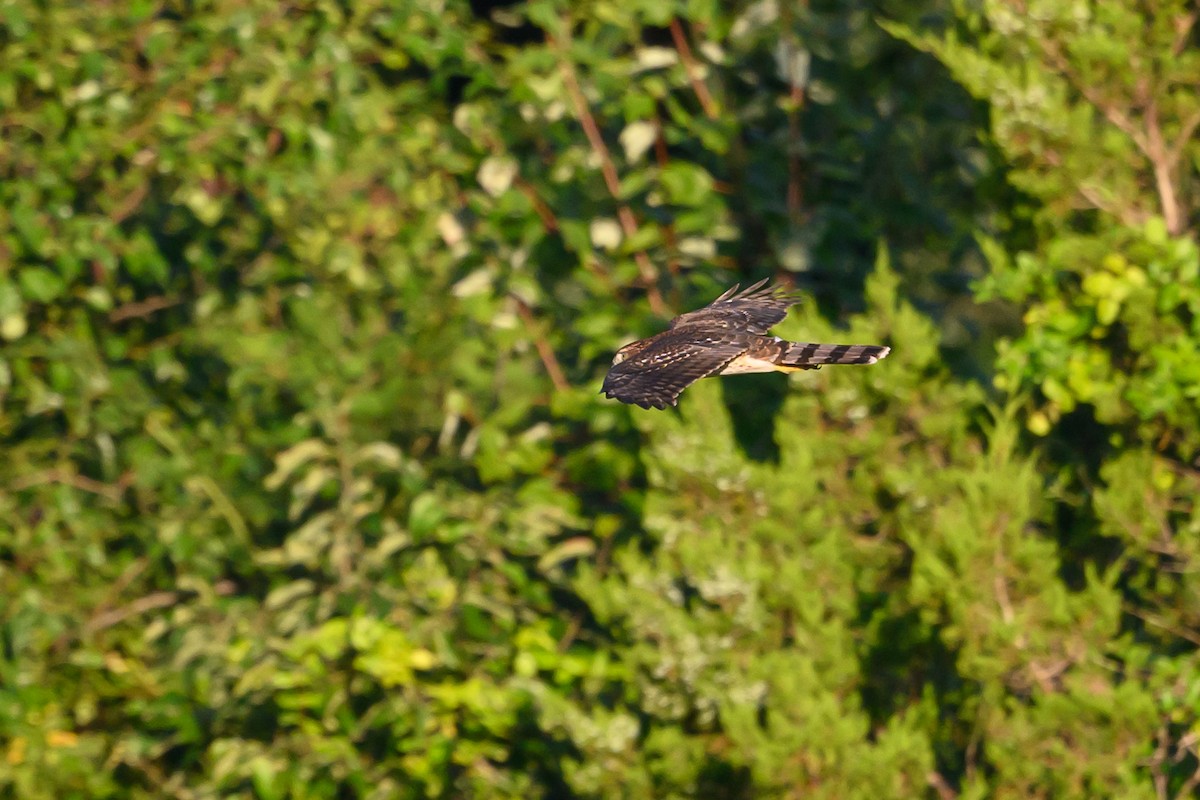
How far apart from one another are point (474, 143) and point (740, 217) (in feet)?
3.86

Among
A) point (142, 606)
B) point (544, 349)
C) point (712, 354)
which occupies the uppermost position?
point (712, 354)

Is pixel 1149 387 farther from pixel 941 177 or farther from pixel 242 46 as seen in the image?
pixel 242 46

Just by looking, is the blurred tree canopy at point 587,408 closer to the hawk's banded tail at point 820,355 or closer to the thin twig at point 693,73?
the thin twig at point 693,73

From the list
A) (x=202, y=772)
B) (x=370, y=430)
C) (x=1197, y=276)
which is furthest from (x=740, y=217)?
(x=202, y=772)

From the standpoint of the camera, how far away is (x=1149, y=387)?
20.5 ft

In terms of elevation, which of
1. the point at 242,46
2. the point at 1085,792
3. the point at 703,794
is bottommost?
the point at 703,794

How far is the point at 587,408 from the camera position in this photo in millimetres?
→ 7906

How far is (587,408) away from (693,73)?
54.6 inches

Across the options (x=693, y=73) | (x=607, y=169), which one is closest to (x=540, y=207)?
(x=607, y=169)

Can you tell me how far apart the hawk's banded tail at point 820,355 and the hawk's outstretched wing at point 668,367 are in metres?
0.15

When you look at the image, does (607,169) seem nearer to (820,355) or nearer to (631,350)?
(631,350)

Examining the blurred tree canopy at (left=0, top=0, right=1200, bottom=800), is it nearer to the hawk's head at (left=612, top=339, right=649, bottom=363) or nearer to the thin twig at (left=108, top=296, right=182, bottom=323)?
the thin twig at (left=108, top=296, right=182, bottom=323)

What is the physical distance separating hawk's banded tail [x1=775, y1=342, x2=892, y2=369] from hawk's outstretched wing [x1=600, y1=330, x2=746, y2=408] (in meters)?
0.15

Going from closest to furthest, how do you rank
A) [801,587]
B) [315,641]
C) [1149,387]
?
1. [1149,387]
2. [801,587]
3. [315,641]
